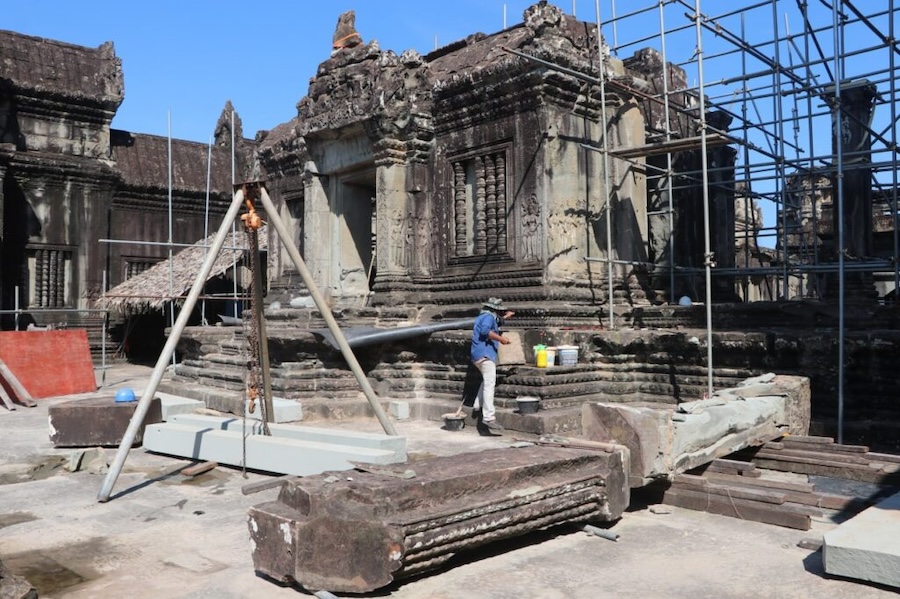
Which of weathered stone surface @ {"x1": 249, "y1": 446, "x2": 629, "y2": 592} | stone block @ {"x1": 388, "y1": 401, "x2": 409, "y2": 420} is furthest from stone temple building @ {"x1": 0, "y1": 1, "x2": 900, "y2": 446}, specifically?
weathered stone surface @ {"x1": 249, "y1": 446, "x2": 629, "y2": 592}

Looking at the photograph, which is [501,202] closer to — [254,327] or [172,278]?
[254,327]

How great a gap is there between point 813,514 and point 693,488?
733 millimetres

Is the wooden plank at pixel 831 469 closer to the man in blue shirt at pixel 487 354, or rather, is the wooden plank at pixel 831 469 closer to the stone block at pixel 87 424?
the man in blue shirt at pixel 487 354

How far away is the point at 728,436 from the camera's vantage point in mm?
5832

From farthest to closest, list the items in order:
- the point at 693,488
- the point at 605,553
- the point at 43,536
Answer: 1. the point at 693,488
2. the point at 43,536
3. the point at 605,553

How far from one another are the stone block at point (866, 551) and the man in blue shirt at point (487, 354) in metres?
4.60

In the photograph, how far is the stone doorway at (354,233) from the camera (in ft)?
39.4

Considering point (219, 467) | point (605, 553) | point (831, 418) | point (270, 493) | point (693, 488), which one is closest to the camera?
point (605, 553)

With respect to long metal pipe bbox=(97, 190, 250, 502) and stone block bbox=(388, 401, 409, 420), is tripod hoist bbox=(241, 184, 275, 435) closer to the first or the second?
long metal pipe bbox=(97, 190, 250, 502)

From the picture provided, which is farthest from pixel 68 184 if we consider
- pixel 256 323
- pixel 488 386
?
pixel 488 386

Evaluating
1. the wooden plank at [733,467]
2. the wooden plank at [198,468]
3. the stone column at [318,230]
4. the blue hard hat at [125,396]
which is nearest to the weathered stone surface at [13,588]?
the wooden plank at [198,468]

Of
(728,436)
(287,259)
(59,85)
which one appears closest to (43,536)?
(728,436)

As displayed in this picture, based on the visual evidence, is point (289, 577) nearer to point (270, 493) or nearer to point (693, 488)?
point (270, 493)

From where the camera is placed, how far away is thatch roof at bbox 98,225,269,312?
17047 mm
